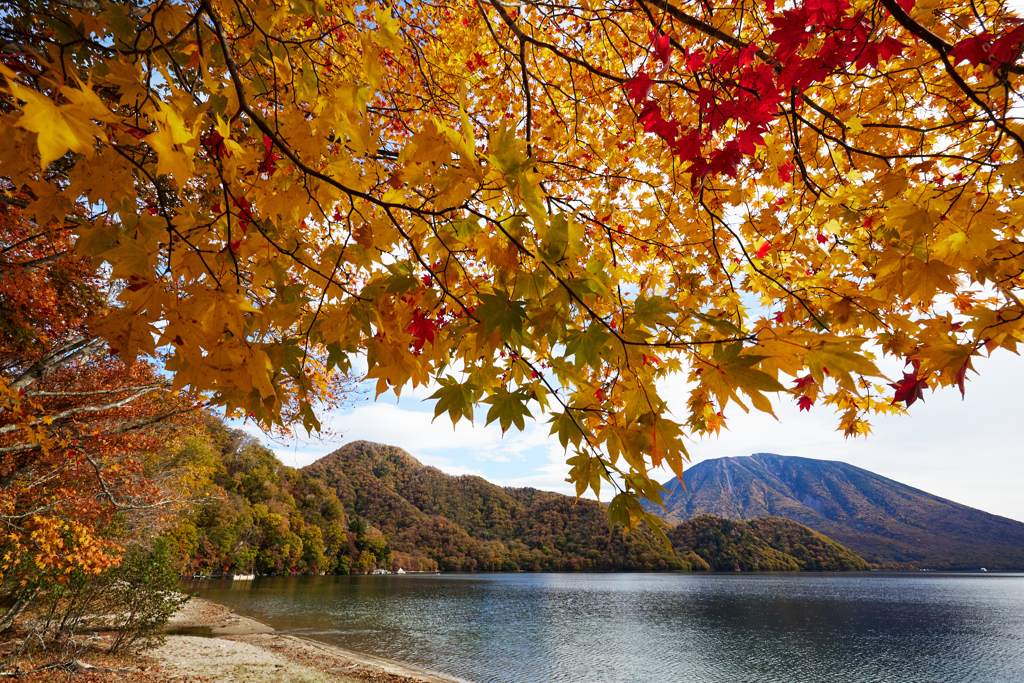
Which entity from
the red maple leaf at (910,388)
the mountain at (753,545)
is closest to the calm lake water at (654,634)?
the red maple leaf at (910,388)

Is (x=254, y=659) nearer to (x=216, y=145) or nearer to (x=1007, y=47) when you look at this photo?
(x=216, y=145)

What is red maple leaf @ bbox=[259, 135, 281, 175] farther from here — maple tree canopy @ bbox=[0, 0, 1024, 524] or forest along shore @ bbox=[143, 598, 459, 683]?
forest along shore @ bbox=[143, 598, 459, 683]

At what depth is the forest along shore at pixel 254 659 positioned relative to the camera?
28.4 ft

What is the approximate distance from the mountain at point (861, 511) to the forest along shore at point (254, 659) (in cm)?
6256

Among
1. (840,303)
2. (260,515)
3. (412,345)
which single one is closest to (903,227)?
(840,303)

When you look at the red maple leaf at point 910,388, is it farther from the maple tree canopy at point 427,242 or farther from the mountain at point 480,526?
the mountain at point 480,526

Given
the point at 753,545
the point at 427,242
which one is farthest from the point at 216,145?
the point at 753,545

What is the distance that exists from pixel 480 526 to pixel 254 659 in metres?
62.3

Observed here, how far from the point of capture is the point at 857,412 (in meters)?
3.38

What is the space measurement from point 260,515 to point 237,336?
45.1 metres

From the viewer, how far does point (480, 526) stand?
224ft

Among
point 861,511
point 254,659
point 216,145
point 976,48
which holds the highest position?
point 976,48

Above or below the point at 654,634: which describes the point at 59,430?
above

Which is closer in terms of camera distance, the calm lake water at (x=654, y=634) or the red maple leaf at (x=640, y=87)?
the red maple leaf at (x=640, y=87)
